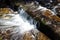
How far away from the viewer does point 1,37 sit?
595 centimetres

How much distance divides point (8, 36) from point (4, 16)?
2.26 m

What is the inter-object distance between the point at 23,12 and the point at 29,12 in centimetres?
71

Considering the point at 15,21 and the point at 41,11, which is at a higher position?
the point at 41,11

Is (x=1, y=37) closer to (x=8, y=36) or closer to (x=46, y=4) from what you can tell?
(x=8, y=36)

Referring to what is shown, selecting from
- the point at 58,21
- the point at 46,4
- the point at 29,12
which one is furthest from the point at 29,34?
the point at 46,4

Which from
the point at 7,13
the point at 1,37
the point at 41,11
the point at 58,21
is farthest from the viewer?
the point at 7,13

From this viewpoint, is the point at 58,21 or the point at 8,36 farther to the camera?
the point at 58,21

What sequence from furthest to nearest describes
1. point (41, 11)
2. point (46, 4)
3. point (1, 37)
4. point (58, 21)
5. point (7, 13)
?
point (46, 4), point (7, 13), point (41, 11), point (58, 21), point (1, 37)

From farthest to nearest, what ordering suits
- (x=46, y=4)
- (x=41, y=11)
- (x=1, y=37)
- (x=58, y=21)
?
1. (x=46, y=4)
2. (x=41, y=11)
3. (x=58, y=21)
4. (x=1, y=37)

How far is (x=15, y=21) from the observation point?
779cm

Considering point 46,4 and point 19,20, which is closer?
point 19,20

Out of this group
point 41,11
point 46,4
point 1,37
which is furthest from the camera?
point 46,4

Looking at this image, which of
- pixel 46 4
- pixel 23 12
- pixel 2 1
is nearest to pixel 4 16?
pixel 23 12

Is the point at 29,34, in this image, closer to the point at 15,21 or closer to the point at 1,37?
the point at 1,37
